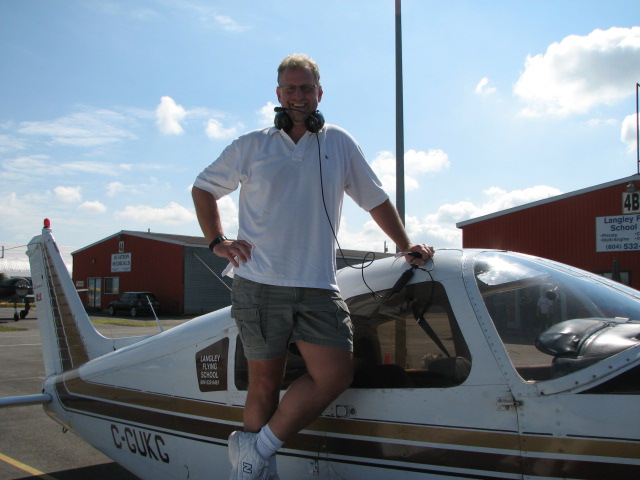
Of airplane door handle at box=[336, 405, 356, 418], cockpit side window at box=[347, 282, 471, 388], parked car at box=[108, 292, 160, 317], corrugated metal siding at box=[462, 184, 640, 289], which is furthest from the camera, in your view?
parked car at box=[108, 292, 160, 317]

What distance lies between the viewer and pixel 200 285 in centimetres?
3528

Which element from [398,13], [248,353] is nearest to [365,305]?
[248,353]

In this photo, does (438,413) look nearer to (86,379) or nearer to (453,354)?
(453,354)

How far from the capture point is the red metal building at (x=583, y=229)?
1805 cm

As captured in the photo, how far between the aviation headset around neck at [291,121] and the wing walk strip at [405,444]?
135 cm

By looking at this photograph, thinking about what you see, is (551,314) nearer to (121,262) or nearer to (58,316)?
(58,316)

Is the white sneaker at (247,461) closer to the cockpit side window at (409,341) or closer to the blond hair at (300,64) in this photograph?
the cockpit side window at (409,341)

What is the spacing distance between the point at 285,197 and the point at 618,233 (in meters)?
18.7

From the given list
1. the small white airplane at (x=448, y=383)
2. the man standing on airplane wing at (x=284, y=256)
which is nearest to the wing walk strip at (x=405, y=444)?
the small white airplane at (x=448, y=383)

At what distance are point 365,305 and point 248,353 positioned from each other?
74 cm

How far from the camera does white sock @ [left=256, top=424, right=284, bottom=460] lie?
2.36 metres

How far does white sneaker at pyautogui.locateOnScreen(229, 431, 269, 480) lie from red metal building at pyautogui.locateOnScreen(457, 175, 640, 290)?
17481mm

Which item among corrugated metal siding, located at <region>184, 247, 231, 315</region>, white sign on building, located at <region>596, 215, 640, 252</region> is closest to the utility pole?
white sign on building, located at <region>596, 215, 640, 252</region>

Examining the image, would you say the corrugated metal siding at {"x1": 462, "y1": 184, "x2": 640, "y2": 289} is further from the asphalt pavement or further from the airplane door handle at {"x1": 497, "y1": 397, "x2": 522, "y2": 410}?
the airplane door handle at {"x1": 497, "y1": 397, "x2": 522, "y2": 410}
